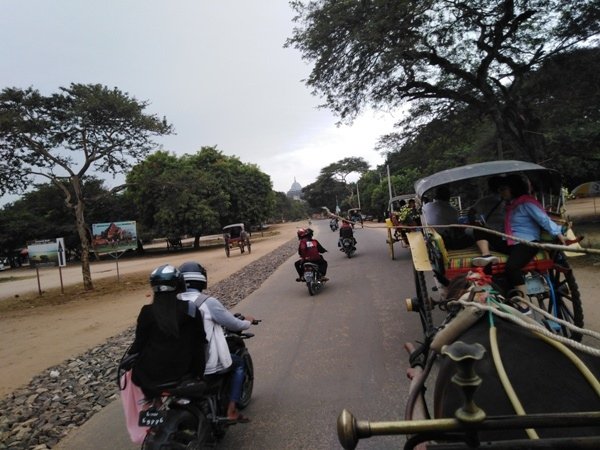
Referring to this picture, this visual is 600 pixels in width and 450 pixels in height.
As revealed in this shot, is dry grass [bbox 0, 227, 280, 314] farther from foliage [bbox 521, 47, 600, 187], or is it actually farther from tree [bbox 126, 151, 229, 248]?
foliage [bbox 521, 47, 600, 187]

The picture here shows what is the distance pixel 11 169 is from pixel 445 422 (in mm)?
18209

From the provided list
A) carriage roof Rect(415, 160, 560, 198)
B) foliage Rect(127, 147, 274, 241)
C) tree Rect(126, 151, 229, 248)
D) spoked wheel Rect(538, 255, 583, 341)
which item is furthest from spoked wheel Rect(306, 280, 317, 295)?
tree Rect(126, 151, 229, 248)

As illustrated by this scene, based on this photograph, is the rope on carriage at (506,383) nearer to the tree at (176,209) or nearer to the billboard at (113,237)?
the billboard at (113,237)

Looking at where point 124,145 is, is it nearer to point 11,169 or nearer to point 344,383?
point 11,169

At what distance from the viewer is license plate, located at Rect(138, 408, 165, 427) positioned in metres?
2.85

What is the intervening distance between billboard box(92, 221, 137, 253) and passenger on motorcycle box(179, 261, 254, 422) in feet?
55.8

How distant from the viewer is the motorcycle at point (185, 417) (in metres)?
2.82

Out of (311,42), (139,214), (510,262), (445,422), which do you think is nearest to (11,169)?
(311,42)

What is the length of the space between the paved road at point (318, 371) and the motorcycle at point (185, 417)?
0.48 metres

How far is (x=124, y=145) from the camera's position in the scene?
1697cm

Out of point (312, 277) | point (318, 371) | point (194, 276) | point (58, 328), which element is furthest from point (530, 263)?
point (58, 328)

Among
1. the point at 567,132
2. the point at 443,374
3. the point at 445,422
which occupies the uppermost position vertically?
the point at 567,132

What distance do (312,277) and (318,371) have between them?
16.2 ft

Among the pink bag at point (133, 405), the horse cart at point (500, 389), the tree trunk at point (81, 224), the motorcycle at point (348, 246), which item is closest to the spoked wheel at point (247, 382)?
the pink bag at point (133, 405)
